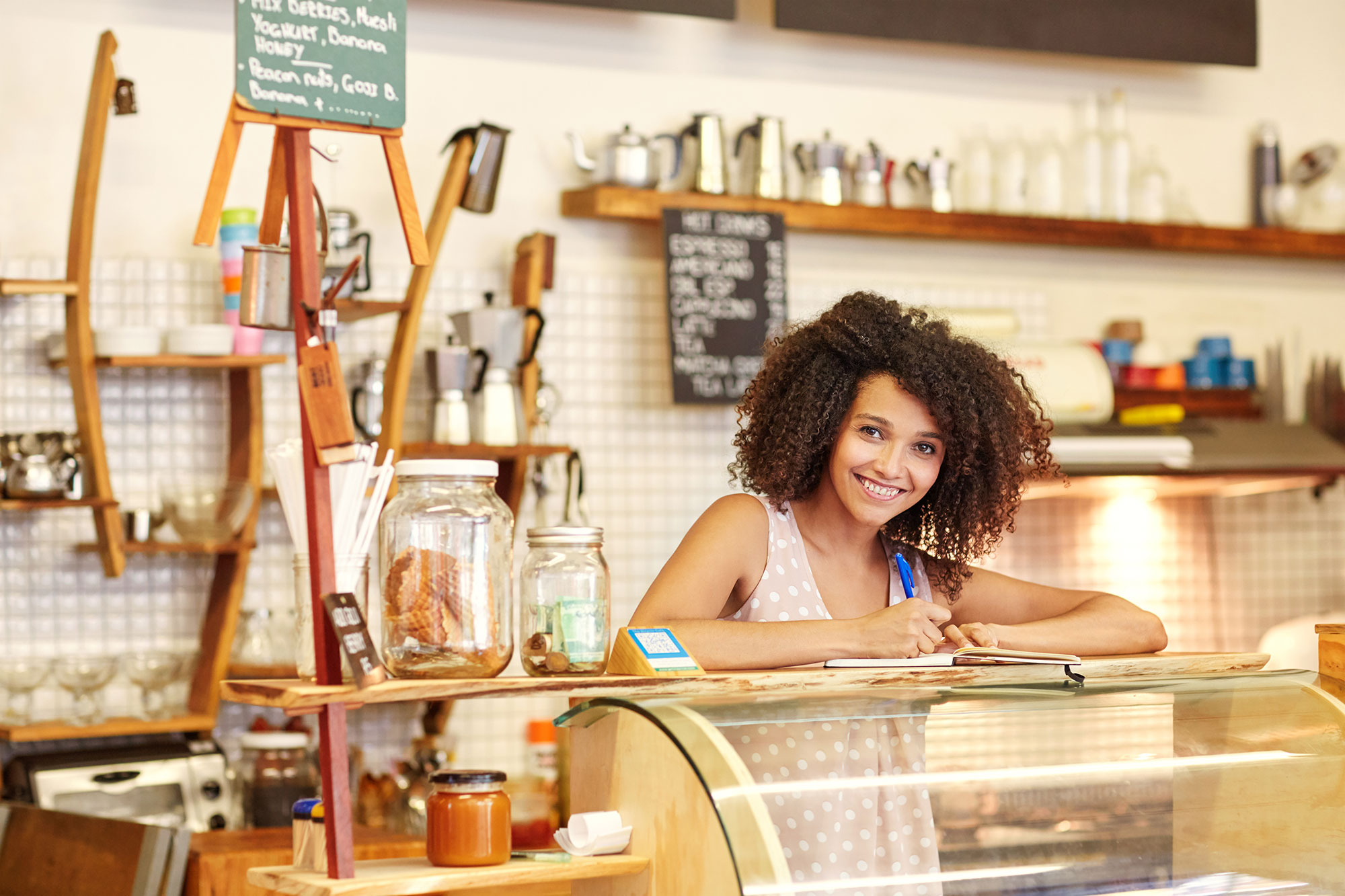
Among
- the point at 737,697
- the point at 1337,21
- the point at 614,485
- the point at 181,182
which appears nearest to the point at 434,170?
the point at 181,182

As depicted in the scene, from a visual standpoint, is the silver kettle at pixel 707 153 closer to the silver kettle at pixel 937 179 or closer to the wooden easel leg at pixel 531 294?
the wooden easel leg at pixel 531 294

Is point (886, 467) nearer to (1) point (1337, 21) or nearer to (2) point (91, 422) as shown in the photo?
(2) point (91, 422)

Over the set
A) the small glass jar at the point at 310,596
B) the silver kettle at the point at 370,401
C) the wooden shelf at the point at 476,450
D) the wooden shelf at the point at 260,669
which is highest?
the silver kettle at the point at 370,401

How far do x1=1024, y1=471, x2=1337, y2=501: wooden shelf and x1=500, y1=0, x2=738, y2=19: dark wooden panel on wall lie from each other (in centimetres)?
156

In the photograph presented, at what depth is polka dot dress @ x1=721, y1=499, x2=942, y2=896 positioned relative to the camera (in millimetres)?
1458

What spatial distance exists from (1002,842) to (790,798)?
9.5 inches

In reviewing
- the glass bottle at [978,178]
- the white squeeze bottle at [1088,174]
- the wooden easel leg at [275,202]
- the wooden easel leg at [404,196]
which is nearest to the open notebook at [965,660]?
the wooden easel leg at [404,196]

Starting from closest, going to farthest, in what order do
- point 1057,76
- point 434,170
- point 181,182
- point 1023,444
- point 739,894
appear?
point 739,894
point 1023,444
point 181,182
point 434,170
point 1057,76

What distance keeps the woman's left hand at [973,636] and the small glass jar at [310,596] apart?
799 millimetres

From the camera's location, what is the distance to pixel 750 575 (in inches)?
85.5

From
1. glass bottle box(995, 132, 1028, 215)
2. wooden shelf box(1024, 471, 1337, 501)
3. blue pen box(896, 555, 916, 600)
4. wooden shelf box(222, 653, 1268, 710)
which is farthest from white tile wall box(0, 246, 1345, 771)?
wooden shelf box(222, 653, 1268, 710)

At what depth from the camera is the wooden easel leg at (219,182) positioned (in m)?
1.62

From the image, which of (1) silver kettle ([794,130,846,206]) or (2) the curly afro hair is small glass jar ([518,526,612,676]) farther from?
(1) silver kettle ([794,130,846,206])

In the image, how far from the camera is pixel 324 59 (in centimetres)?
161
